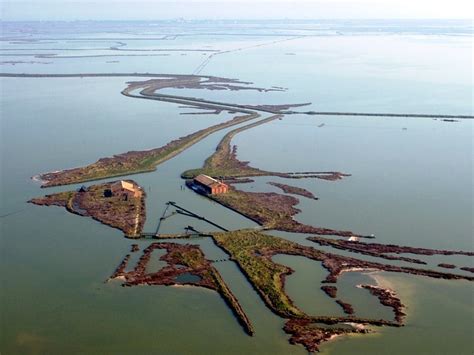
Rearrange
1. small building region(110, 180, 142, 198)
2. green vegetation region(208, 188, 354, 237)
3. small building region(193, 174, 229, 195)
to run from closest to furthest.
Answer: green vegetation region(208, 188, 354, 237), small building region(110, 180, 142, 198), small building region(193, 174, 229, 195)

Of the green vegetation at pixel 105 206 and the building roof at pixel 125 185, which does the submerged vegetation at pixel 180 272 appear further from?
the building roof at pixel 125 185

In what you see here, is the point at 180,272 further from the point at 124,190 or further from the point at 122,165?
the point at 122,165

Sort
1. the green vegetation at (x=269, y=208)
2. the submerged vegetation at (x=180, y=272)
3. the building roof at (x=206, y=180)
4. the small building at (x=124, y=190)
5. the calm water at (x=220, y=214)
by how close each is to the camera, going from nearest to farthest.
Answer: the calm water at (x=220, y=214) → the submerged vegetation at (x=180, y=272) → the green vegetation at (x=269, y=208) → the small building at (x=124, y=190) → the building roof at (x=206, y=180)

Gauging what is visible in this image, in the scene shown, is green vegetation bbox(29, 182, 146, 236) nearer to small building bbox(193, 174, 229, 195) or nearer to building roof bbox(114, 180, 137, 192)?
building roof bbox(114, 180, 137, 192)

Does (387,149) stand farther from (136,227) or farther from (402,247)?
(136,227)

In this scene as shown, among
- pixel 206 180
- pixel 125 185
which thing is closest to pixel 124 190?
pixel 125 185

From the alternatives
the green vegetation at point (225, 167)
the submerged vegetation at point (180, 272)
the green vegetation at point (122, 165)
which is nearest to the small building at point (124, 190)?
the green vegetation at point (122, 165)

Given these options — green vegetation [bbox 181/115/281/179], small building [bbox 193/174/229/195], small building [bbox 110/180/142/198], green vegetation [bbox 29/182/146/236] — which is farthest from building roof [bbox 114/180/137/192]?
green vegetation [bbox 181/115/281/179]
